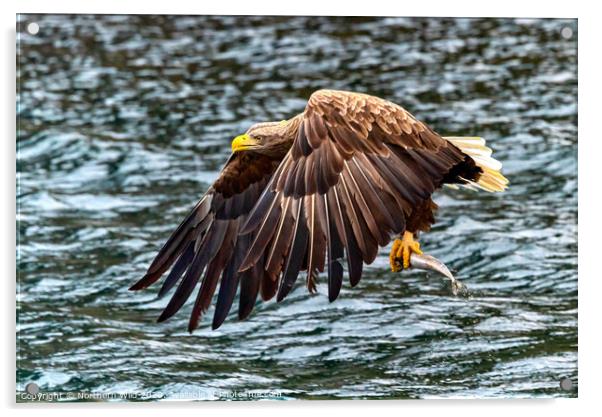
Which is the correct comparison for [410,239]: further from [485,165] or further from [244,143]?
[244,143]

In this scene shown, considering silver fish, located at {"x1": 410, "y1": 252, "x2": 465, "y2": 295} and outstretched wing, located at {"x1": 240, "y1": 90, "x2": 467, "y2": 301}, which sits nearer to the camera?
outstretched wing, located at {"x1": 240, "y1": 90, "x2": 467, "y2": 301}

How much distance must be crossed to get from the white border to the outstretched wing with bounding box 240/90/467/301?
745 millimetres

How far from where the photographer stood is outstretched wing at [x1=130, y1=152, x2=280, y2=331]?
25.0 feet

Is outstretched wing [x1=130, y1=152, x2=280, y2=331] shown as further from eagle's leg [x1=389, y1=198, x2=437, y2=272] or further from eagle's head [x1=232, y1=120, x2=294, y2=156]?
eagle's leg [x1=389, y1=198, x2=437, y2=272]

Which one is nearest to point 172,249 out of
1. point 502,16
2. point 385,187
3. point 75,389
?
point 75,389

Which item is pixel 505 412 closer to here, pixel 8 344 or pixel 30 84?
pixel 8 344

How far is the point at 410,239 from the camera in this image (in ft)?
25.9

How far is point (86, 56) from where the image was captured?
9336mm

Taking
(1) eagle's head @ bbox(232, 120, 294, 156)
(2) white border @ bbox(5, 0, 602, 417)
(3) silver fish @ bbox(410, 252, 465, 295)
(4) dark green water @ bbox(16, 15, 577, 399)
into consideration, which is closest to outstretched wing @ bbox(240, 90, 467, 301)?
(3) silver fish @ bbox(410, 252, 465, 295)

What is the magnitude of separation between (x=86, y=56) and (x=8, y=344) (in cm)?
230
